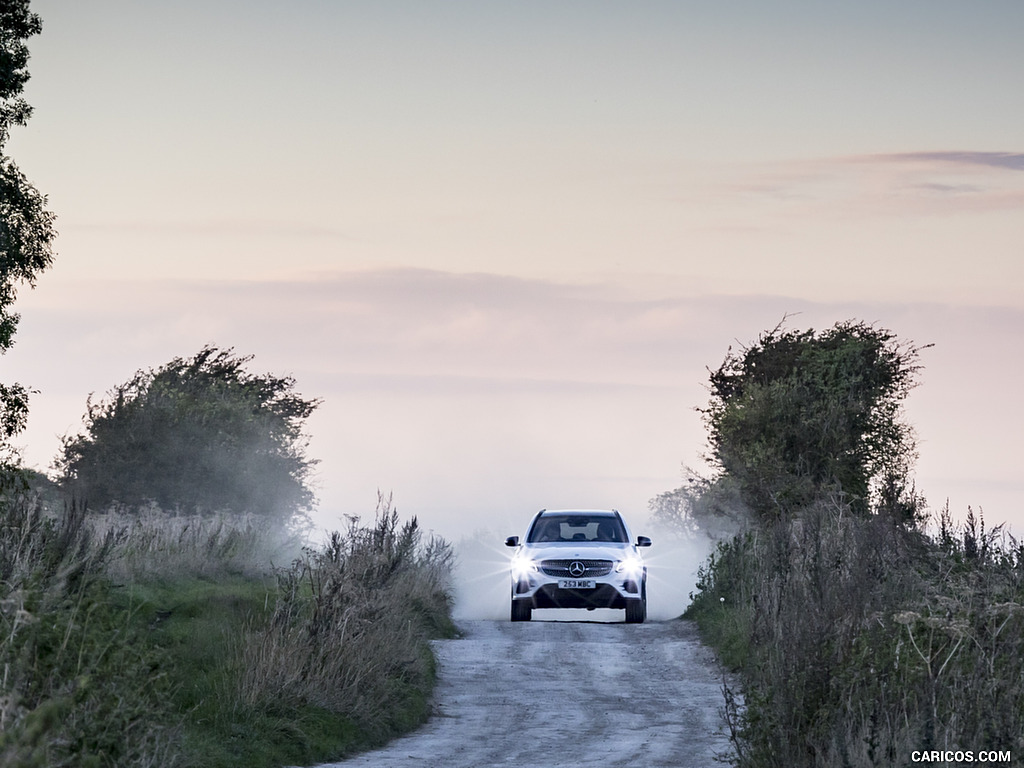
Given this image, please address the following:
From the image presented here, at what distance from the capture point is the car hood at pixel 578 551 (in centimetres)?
2328

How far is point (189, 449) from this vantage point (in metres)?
47.1

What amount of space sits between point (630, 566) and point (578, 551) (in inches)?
36.3

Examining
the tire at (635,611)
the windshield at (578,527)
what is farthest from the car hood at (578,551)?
the tire at (635,611)

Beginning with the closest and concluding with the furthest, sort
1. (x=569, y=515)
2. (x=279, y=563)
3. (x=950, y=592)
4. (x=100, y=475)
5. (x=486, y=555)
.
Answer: (x=950, y=592) → (x=569, y=515) → (x=279, y=563) → (x=100, y=475) → (x=486, y=555)

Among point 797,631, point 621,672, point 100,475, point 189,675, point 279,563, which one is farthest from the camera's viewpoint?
point 100,475

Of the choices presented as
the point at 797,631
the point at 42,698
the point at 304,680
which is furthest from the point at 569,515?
the point at 42,698

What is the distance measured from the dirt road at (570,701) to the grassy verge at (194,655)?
0.58 meters

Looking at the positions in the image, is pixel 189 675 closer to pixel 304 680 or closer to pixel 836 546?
pixel 304 680

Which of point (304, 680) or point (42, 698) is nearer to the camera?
point (42, 698)

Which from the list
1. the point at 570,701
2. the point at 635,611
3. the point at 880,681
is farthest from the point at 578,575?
the point at 880,681

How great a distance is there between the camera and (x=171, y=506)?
153 feet

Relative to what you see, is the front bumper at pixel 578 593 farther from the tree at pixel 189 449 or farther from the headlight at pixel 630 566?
the tree at pixel 189 449

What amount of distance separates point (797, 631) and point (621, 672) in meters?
8.23

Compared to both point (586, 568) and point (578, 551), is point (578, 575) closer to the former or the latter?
point (586, 568)
